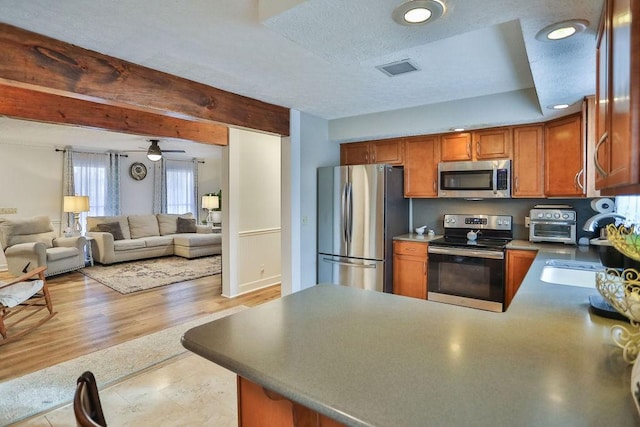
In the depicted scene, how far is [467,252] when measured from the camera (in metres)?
3.39

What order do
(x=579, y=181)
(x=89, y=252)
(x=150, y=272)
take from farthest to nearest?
(x=89, y=252) < (x=150, y=272) < (x=579, y=181)

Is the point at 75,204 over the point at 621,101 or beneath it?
beneath

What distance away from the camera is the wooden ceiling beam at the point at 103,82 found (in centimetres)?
195

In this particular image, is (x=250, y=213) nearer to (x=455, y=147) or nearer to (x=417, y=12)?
(x=455, y=147)

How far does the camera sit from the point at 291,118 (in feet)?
12.3

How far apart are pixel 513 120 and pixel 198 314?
12.2 ft

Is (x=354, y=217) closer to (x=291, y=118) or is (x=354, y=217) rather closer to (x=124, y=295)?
(x=291, y=118)

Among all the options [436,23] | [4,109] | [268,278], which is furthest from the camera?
[268,278]

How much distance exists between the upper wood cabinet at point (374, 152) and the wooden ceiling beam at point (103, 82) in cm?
157

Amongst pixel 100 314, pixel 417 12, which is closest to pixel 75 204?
pixel 100 314

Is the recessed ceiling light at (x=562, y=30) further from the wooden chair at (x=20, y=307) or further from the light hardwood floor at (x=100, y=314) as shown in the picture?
the wooden chair at (x=20, y=307)

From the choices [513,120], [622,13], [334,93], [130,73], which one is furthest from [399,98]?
[622,13]

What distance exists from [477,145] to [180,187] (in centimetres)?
759


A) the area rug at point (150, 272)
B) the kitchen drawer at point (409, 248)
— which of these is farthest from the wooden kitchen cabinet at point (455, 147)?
the area rug at point (150, 272)
